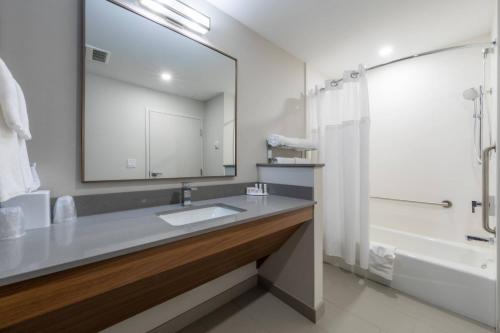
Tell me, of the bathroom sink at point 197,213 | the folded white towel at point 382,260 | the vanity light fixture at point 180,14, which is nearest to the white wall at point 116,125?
the bathroom sink at point 197,213

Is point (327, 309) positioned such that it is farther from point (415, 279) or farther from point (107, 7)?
point (107, 7)

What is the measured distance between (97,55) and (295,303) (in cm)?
216

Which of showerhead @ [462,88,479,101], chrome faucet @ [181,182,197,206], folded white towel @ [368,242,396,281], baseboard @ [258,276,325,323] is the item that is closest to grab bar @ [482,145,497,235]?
folded white towel @ [368,242,396,281]

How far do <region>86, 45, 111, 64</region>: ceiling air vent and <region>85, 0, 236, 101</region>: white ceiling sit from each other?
0.02m

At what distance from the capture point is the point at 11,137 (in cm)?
72

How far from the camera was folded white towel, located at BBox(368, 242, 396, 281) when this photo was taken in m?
1.79

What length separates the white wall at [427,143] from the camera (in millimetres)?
2010

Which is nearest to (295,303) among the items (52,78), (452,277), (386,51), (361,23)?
(452,277)

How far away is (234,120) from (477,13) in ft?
7.22

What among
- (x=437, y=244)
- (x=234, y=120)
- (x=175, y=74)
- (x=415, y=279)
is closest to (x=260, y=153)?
(x=234, y=120)

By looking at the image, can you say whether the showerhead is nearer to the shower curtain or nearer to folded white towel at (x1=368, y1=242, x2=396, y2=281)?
the shower curtain

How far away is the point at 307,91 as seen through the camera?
8.15 feet

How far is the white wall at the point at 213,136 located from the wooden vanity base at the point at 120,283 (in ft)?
2.21

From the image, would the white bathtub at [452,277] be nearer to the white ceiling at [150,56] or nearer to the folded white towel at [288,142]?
the folded white towel at [288,142]
